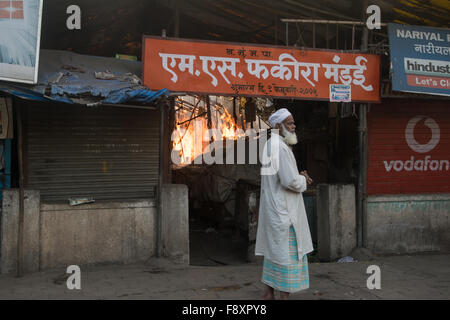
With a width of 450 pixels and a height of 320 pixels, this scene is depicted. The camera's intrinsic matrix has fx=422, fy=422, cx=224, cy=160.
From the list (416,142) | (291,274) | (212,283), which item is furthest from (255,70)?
(416,142)

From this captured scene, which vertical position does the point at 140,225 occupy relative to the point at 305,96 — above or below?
below

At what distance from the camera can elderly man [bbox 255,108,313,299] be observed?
450cm

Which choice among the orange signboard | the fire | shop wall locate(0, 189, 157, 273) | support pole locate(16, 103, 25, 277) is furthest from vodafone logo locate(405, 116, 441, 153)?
support pole locate(16, 103, 25, 277)

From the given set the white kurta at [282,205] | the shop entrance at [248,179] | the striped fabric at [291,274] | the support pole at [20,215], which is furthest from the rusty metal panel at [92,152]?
the striped fabric at [291,274]

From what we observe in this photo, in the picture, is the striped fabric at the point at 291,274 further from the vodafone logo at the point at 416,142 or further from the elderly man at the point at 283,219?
the vodafone logo at the point at 416,142

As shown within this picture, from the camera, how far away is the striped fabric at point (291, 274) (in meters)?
4.47

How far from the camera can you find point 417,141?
26.2 feet

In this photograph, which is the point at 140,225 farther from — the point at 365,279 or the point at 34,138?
the point at 365,279

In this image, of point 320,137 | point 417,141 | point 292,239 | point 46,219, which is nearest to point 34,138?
point 46,219

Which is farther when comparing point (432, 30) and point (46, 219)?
point (432, 30)

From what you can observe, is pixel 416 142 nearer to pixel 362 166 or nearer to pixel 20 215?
pixel 362 166

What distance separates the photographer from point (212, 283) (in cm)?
570

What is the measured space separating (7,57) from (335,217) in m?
5.61

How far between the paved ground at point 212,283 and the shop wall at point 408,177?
34.8 inches
